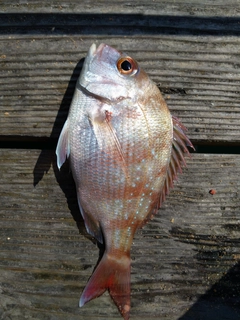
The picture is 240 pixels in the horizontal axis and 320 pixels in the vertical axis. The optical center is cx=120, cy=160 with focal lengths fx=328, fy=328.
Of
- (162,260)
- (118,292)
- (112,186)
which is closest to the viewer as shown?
(112,186)

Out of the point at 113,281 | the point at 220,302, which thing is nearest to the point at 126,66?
the point at 113,281

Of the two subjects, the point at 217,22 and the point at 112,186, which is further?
the point at 217,22

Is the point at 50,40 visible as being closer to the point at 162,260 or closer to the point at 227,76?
the point at 227,76

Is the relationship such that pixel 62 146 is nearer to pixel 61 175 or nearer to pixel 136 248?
pixel 61 175

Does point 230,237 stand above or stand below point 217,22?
below

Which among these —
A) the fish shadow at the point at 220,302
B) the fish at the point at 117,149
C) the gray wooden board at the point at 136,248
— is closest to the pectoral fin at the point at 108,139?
the fish at the point at 117,149

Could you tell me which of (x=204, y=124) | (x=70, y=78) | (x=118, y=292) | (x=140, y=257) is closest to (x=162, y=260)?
(x=140, y=257)

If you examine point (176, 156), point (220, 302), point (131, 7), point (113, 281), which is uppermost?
point (131, 7)
